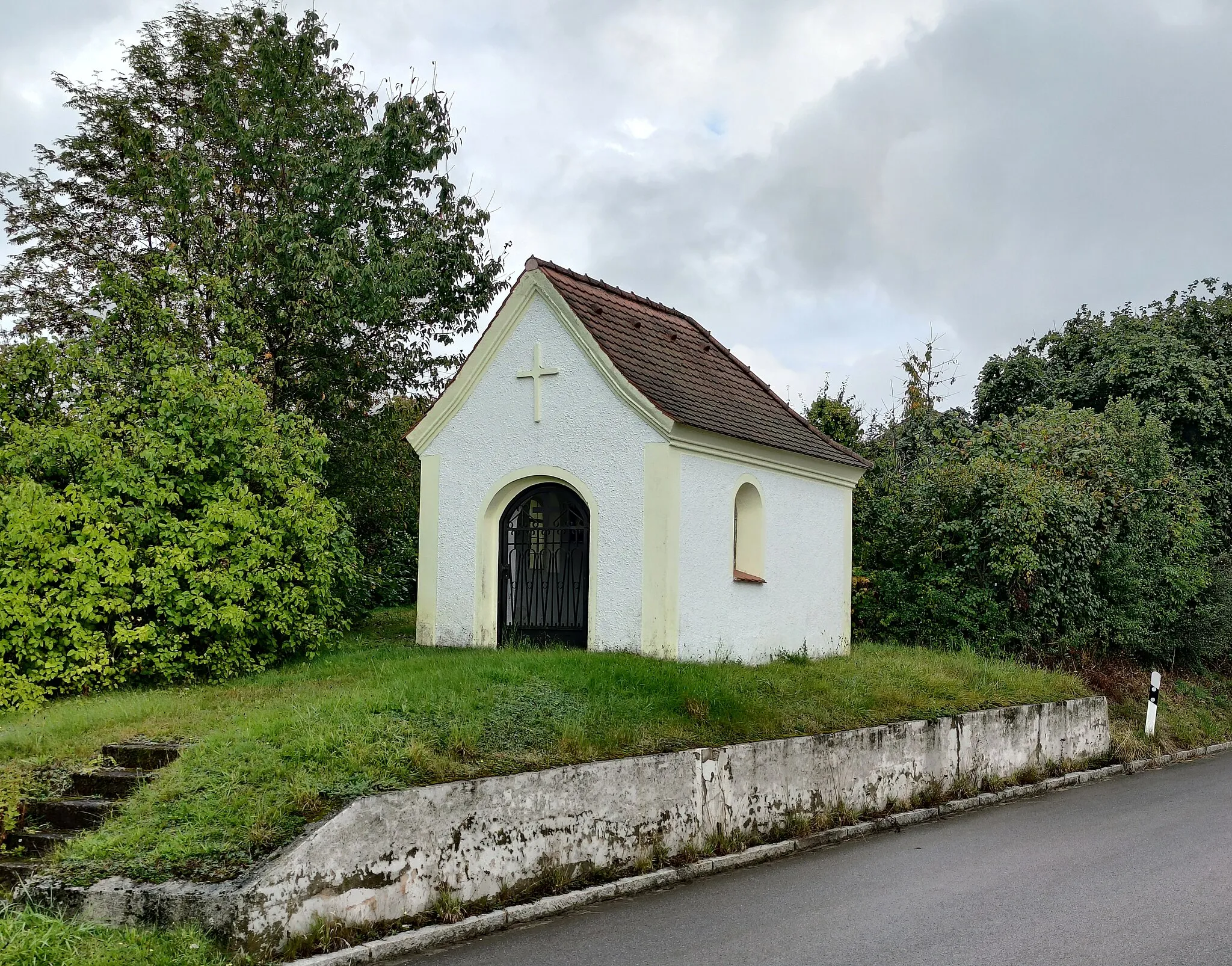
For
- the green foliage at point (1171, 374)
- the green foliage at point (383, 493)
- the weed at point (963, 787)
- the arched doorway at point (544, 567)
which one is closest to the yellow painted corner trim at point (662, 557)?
the arched doorway at point (544, 567)

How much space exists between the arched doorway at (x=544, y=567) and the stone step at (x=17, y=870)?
6740 millimetres

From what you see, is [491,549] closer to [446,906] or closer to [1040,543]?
[446,906]

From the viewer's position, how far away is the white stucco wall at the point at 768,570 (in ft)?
39.9

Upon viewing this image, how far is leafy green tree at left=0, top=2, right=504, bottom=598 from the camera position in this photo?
57.5ft

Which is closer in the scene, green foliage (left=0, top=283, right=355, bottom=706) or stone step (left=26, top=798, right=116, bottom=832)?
stone step (left=26, top=798, right=116, bottom=832)

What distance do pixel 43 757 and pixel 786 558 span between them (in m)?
8.87

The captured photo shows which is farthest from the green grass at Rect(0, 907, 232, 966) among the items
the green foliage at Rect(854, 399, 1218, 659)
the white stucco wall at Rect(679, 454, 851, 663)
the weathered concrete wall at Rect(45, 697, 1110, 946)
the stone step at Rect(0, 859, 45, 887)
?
the green foliage at Rect(854, 399, 1218, 659)

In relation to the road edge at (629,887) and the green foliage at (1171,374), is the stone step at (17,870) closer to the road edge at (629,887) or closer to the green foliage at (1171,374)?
the road edge at (629,887)

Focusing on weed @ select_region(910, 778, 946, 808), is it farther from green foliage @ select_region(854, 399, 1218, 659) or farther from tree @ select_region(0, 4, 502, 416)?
tree @ select_region(0, 4, 502, 416)

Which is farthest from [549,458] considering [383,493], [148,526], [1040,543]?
[1040,543]

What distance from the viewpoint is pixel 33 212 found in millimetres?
20594

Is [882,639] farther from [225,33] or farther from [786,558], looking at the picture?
[225,33]

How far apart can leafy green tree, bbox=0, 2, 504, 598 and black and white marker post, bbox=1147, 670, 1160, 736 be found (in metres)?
12.3

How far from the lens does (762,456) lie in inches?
529
